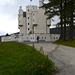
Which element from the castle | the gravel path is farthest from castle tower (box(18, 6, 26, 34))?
the gravel path

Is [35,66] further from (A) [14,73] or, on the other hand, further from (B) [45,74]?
(A) [14,73]

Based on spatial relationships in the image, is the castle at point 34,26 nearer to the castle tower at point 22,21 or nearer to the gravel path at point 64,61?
the castle tower at point 22,21

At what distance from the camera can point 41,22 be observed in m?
42.4

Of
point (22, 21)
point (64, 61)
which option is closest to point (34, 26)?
point (22, 21)

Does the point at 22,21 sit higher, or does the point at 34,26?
the point at 22,21

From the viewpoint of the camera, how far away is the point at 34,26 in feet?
138

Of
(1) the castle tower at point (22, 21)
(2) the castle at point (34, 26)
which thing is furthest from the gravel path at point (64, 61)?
(1) the castle tower at point (22, 21)

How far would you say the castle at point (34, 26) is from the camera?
35.9 metres

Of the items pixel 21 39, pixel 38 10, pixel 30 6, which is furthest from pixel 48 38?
pixel 30 6

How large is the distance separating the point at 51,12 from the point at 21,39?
53.7 feet

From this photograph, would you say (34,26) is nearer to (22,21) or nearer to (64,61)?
(22,21)

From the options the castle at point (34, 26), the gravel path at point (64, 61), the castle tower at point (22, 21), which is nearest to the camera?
the gravel path at point (64, 61)

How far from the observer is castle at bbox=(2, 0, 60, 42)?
35.9 m

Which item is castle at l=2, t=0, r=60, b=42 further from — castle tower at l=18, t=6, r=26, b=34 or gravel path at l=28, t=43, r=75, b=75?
gravel path at l=28, t=43, r=75, b=75
